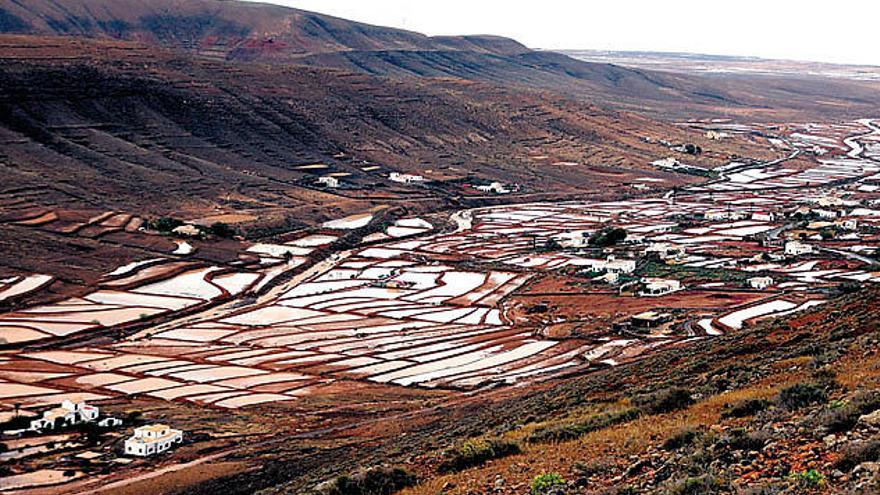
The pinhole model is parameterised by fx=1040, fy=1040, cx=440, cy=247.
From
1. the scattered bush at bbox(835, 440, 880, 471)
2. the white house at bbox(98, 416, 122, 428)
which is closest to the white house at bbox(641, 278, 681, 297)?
the white house at bbox(98, 416, 122, 428)

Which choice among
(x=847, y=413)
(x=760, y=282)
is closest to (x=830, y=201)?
(x=760, y=282)

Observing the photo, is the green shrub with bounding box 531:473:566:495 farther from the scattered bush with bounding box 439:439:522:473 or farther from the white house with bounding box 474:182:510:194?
the white house with bounding box 474:182:510:194

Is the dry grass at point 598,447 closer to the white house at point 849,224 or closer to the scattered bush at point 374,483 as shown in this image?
the scattered bush at point 374,483

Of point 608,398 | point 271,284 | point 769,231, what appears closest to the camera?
point 608,398

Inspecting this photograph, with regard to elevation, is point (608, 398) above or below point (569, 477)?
below

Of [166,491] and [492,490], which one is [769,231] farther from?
[492,490]

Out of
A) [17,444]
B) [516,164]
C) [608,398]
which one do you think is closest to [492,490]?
[608,398]

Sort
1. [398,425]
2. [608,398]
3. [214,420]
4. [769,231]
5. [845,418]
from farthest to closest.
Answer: [769,231], [214,420], [398,425], [608,398], [845,418]
